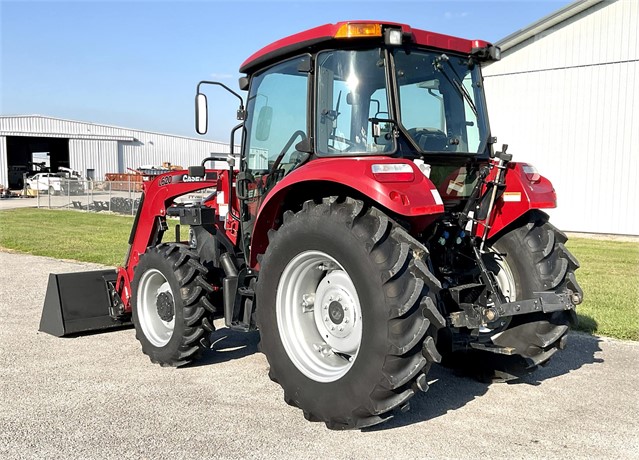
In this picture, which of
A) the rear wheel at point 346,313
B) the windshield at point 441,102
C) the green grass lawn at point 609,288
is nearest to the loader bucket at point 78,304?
the rear wheel at point 346,313

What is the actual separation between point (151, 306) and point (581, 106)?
15086mm

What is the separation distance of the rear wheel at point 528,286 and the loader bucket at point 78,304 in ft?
12.8

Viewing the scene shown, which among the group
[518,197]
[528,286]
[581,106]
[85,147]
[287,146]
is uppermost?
[85,147]

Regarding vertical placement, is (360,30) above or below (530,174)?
above

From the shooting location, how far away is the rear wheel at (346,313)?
3.69 metres

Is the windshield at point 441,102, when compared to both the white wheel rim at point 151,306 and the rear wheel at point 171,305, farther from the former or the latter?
the white wheel rim at point 151,306

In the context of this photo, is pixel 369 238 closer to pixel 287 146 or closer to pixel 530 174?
pixel 287 146

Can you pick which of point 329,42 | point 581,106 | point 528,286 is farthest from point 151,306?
point 581,106

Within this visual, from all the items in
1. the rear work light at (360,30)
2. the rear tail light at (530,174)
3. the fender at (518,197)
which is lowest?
the fender at (518,197)

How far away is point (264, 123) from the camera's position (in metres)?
5.29

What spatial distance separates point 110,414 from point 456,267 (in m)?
2.73

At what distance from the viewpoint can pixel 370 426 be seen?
3.99 meters

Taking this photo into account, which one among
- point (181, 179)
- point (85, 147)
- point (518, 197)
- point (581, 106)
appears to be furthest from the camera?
point (85, 147)

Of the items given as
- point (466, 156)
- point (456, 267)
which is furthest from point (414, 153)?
point (456, 267)
